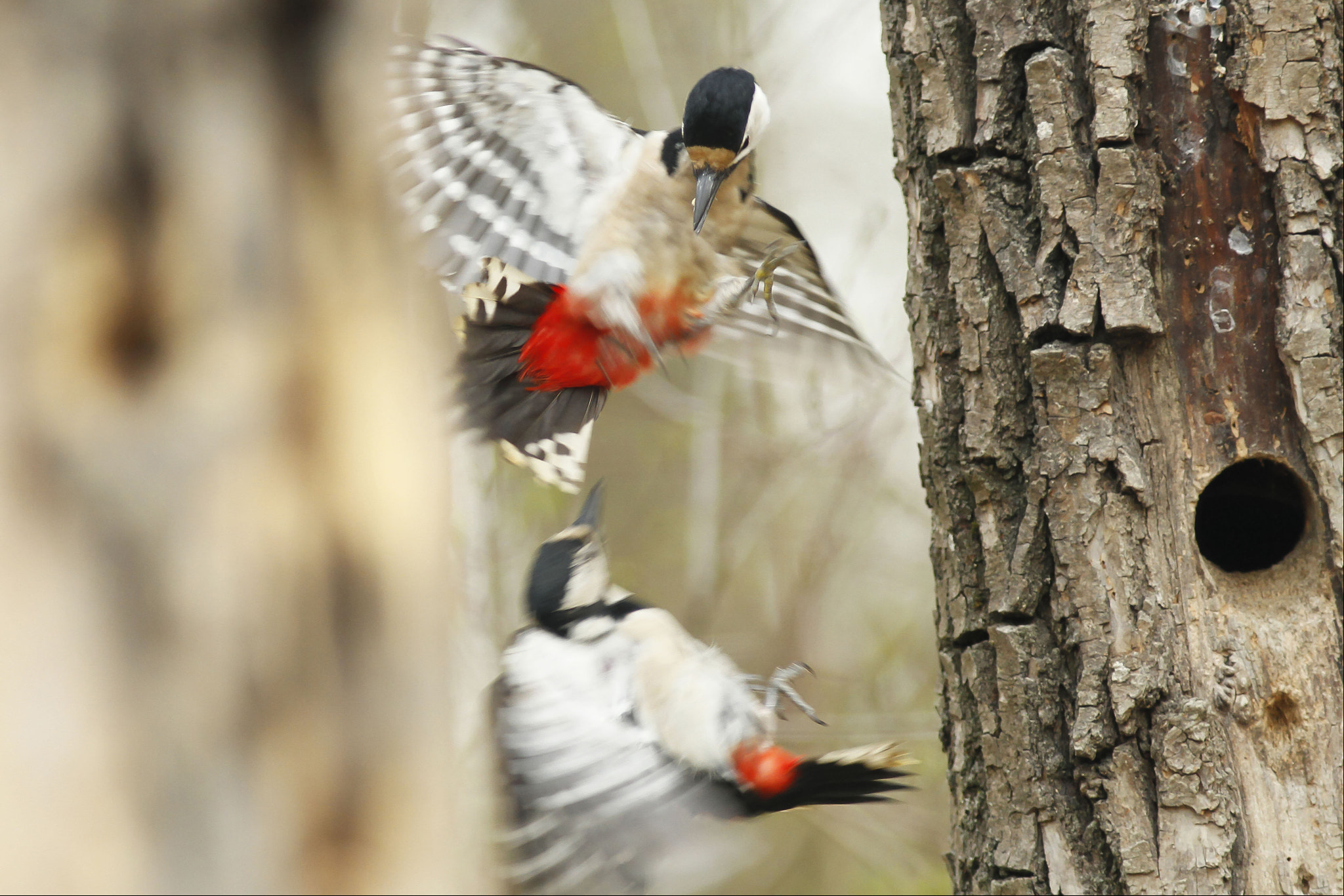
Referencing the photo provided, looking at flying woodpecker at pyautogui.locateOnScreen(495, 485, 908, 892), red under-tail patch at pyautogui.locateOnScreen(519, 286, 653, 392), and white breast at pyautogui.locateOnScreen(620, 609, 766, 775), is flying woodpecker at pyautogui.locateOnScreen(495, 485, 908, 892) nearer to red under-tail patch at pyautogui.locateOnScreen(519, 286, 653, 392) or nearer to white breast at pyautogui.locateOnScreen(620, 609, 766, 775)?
white breast at pyautogui.locateOnScreen(620, 609, 766, 775)

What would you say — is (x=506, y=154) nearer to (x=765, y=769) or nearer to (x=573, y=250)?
(x=573, y=250)

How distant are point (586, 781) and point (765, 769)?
1.10ft

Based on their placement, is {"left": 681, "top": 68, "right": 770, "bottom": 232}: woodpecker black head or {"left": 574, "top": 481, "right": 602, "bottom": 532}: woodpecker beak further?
{"left": 574, "top": 481, "right": 602, "bottom": 532}: woodpecker beak

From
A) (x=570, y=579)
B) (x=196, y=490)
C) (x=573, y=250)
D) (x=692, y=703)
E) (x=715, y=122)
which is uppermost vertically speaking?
(x=715, y=122)

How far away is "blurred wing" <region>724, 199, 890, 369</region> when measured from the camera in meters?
2.09

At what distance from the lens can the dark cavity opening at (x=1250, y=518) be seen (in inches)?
64.4

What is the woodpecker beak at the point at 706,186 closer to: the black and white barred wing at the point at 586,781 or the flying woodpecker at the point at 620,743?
the flying woodpecker at the point at 620,743

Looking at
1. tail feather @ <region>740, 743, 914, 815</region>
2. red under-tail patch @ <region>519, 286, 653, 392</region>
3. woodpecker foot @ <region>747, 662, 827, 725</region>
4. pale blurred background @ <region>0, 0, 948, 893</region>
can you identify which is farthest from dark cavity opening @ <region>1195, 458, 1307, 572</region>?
pale blurred background @ <region>0, 0, 948, 893</region>

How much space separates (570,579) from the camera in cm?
223

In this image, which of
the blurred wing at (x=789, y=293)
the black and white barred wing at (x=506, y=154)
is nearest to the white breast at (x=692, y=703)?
the blurred wing at (x=789, y=293)

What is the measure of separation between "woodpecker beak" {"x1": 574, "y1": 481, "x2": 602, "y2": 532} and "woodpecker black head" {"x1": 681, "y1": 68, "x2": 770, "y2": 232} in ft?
2.49

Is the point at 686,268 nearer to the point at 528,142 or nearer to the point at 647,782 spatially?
the point at 528,142

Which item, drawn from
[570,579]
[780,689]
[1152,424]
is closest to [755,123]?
Result: [1152,424]

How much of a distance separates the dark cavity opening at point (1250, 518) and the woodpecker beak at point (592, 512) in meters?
1.17
